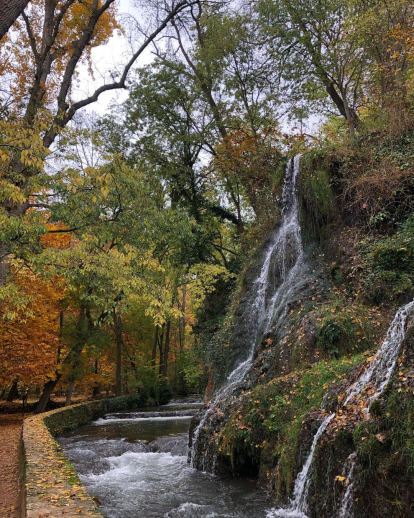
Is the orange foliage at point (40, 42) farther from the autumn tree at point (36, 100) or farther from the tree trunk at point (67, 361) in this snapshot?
the tree trunk at point (67, 361)

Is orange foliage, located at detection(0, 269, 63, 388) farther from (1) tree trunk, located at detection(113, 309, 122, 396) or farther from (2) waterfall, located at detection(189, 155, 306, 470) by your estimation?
(2) waterfall, located at detection(189, 155, 306, 470)

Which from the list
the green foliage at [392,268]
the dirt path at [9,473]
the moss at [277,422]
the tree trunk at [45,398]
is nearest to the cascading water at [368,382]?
the moss at [277,422]

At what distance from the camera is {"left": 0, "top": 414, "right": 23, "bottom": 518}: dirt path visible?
531cm

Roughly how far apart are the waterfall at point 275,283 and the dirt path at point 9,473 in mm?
3665

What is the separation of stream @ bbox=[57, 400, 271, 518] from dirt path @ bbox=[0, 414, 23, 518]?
1.34m

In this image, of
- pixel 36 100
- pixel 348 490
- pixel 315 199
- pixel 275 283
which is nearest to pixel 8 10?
pixel 36 100

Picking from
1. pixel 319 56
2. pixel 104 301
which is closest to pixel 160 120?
pixel 319 56

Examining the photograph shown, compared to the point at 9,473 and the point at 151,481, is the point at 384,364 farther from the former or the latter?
the point at 9,473

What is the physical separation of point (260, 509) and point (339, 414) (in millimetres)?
1871

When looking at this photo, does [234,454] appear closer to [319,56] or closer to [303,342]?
[303,342]

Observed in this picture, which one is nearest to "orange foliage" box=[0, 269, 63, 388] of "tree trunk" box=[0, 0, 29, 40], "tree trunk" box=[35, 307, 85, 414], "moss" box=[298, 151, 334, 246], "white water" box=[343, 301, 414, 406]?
"tree trunk" box=[35, 307, 85, 414]

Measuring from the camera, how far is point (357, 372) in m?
5.74

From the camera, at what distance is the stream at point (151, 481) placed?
232 inches

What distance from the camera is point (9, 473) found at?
23.7ft
